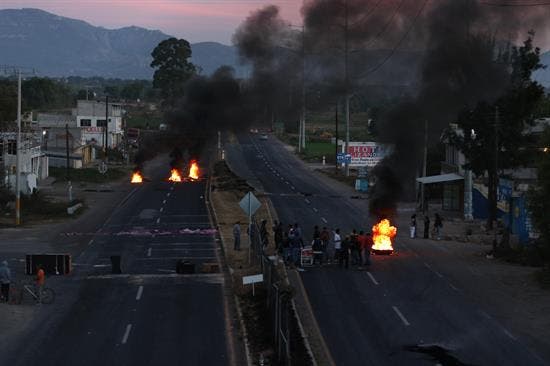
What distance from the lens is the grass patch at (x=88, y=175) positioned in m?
93.7

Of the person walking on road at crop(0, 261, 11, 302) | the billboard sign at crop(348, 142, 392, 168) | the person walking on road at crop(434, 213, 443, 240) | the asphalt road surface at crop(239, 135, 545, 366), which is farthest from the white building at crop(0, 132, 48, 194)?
the person walking on road at crop(0, 261, 11, 302)

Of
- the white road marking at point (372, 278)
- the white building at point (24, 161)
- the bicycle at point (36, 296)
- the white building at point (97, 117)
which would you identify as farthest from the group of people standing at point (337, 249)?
the white building at point (97, 117)

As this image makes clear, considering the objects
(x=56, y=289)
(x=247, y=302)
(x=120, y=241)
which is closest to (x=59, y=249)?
(x=120, y=241)

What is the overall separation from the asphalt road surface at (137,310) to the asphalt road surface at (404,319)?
3440mm

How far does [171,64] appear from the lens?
5517 inches

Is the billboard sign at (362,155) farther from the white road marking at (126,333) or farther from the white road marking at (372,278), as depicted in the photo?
the white road marking at (126,333)

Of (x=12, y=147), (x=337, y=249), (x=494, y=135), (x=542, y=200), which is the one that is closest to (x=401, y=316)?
(x=542, y=200)

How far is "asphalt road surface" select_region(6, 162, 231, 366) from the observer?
24281 millimetres

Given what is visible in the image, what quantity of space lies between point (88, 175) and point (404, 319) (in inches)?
2802

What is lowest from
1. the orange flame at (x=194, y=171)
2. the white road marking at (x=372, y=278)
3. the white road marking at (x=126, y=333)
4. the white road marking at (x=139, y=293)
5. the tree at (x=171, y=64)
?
the white road marking at (x=126, y=333)

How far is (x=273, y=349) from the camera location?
24.3 meters

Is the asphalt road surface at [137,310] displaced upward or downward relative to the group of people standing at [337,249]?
downward

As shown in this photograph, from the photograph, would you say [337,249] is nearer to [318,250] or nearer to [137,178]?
[318,250]

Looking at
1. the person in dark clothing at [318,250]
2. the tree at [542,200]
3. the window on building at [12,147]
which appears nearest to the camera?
the tree at [542,200]
